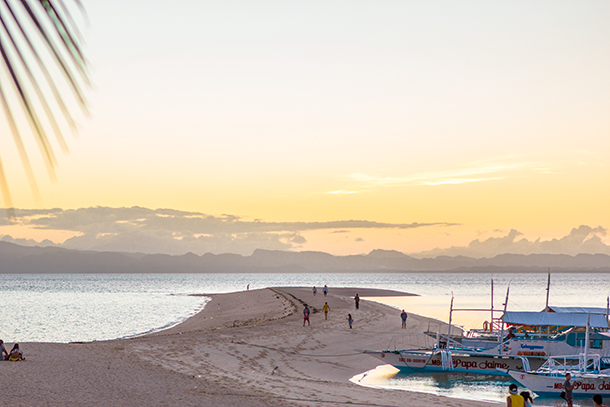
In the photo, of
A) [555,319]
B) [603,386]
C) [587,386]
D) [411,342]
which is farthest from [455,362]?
[411,342]

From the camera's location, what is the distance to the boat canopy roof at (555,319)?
32062 millimetres

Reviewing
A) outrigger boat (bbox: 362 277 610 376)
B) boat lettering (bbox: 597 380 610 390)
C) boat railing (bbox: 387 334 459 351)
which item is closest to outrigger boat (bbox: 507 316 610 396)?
boat lettering (bbox: 597 380 610 390)

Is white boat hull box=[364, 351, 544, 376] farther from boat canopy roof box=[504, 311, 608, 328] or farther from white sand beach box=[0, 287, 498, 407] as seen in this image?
boat canopy roof box=[504, 311, 608, 328]

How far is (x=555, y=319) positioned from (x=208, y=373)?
70.3ft

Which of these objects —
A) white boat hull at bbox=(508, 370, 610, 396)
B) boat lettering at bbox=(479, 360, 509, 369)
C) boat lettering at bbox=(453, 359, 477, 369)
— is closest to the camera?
white boat hull at bbox=(508, 370, 610, 396)

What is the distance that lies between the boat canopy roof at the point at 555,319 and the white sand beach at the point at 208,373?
30.1ft

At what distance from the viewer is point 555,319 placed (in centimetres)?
3297

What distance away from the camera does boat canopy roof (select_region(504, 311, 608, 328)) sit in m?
32.1

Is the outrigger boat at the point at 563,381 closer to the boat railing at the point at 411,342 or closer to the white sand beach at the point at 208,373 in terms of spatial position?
the white sand beach at the point at 208,373

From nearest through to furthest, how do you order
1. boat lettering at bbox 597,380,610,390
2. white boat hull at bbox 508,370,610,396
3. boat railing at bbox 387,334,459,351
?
1. boat lettering at bbox 597,380,610,390
2. white boat hull at bbox 508,370,610,396
3. boat railing at bbox 387,334,459,351

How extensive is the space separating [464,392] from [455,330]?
84.8 feet

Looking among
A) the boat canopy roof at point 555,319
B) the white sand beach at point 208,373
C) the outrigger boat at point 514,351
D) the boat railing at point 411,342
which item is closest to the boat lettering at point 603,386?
the outrigger boat at point 514,351

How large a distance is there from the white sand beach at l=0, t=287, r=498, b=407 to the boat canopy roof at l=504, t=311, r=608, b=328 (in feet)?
30.1

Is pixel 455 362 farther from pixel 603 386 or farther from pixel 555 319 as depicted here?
pixel 603 386
